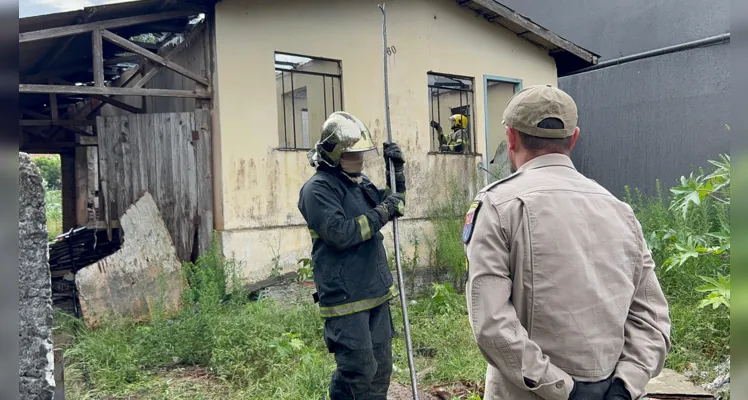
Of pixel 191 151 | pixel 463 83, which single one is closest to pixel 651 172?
pixel 463 83

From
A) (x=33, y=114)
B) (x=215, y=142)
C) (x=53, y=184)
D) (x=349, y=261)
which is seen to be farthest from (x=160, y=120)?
(x=53, y=184)

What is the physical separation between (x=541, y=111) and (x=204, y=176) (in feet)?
17.2

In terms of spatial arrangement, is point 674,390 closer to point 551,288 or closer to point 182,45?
point 551,288

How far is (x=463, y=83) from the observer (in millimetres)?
8430

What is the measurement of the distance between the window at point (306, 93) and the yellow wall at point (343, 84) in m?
0.17

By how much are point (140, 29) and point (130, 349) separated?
380 cm

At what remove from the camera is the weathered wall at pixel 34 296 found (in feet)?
5.69

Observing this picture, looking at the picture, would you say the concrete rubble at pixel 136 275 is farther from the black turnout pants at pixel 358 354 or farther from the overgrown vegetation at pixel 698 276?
the overgrown vegetation at pixel 698 276

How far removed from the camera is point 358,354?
9.72ft

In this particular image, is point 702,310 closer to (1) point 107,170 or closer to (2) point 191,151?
(2) point 191,151

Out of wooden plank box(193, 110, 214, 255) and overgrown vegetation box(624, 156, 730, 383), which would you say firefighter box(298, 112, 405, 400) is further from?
wooden plank box(193, 110, 214, 255)

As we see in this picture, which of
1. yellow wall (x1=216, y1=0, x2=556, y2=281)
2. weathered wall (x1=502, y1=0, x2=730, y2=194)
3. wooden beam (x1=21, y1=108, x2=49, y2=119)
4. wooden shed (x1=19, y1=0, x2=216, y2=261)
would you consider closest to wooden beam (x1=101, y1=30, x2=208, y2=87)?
wooden shed (x1=19, y1=0, x2=216, y2=261)

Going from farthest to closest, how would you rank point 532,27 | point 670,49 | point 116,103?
point 670,49, point 532,27, point 116,103

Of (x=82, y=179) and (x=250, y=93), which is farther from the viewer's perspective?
(x=82, y=179)
